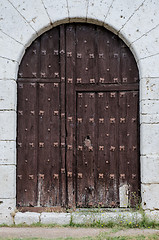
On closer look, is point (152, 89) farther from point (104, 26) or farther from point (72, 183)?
point (72, 183)

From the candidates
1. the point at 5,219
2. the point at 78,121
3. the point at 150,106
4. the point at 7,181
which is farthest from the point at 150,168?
the point at 5,219

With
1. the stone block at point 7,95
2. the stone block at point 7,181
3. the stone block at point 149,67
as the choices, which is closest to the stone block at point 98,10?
the stone block at point 149,67

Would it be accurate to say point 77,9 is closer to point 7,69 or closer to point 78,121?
point 7,69

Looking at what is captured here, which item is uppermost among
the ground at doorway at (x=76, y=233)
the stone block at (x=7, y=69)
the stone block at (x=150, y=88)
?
the stone block at (x=7, y=69)

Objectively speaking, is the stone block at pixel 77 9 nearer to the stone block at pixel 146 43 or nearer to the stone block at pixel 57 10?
the stone block at pixel 57 10

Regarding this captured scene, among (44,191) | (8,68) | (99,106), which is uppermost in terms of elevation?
(8,68)

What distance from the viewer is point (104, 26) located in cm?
469

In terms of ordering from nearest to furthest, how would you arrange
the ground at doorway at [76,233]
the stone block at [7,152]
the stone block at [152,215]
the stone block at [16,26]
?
the ground at doorway at [76,233]
the stone block at [152,215]
the stone block at [7,152]
the stone block at [16,26]

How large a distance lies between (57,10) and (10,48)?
811mm

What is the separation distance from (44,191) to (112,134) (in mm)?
1203

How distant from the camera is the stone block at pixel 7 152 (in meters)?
4.48

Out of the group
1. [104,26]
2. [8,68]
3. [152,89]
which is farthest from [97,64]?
[8,68]

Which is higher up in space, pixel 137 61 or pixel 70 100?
pixel 137 61

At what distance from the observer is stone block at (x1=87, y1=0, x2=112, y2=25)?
4.59 metres
